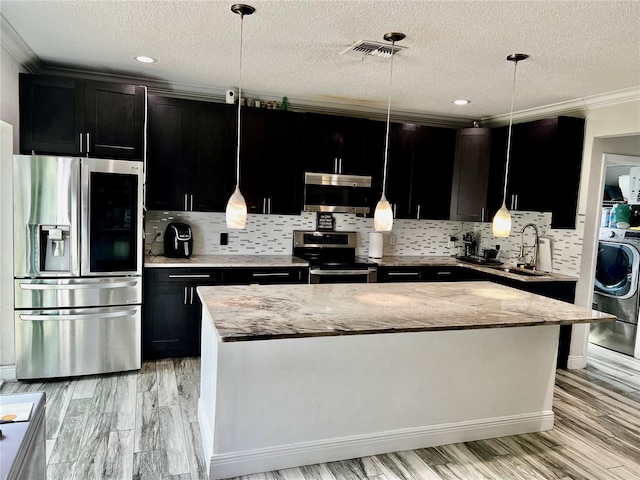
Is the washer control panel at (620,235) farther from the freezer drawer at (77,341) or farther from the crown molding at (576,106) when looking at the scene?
the freezer drawer at (77,341)

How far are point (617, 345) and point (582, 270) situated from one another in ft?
4.49

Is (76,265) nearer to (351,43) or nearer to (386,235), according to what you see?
(351,43)

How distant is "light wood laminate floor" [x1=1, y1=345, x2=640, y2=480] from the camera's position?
8.21 feet

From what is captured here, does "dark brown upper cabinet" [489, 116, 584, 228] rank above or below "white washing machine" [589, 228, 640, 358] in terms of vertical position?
above

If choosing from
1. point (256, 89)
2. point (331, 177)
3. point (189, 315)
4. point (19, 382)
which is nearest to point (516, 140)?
point (331, 177)

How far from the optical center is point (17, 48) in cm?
332

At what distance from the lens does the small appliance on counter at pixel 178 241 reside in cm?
429

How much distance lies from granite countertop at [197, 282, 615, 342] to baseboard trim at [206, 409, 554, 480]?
763 millimetres

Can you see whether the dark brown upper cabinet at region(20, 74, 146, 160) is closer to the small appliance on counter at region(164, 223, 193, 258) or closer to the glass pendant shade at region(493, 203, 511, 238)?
the small appliance on counter at region(164, 223, 193, 258)

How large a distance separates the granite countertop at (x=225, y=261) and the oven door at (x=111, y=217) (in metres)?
0.28

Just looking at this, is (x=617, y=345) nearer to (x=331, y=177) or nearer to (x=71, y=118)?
(x=331, y=177)

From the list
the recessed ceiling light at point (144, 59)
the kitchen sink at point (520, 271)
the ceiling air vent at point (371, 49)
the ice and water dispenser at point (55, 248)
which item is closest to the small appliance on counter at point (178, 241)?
the ice and water dispenser at point (55, 248)

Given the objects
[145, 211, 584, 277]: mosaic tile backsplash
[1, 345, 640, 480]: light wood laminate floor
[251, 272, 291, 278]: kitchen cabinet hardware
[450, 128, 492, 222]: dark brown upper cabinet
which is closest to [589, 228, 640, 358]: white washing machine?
[145, 211, 584, 277]: mosaic tile backsplash

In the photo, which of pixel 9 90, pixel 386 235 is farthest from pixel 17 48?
pixel 386 235
